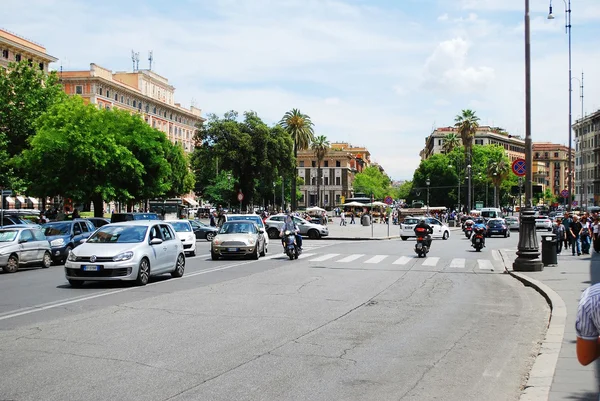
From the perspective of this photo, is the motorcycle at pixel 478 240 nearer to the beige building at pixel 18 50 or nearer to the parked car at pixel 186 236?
the parked car at pixel 186 236

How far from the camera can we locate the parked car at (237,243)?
85.9ft

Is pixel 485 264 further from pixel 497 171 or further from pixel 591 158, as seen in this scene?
pixel 591 158

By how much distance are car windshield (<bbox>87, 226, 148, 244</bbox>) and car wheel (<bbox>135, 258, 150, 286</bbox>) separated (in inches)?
26.6

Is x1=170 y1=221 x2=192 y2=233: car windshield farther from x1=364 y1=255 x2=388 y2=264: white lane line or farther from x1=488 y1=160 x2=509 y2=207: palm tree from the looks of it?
x1=488 y1=160 x2=509 y2=207: palm tree

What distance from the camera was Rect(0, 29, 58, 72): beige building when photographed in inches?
2965

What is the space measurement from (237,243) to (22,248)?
7733 mm

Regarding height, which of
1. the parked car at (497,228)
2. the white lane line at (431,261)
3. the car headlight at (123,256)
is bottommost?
the white lane line at (431,261)

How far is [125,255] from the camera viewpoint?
16.3 m

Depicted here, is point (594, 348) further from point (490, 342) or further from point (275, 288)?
point (275, 288)

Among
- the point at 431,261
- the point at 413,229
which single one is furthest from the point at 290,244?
the point at 413,229

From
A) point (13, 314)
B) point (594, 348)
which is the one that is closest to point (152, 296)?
point (13, 314)

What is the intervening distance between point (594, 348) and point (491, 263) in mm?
22893

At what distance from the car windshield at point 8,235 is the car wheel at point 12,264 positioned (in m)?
0.68

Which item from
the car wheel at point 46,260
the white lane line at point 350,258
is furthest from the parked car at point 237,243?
the car wheel at point 46,260
